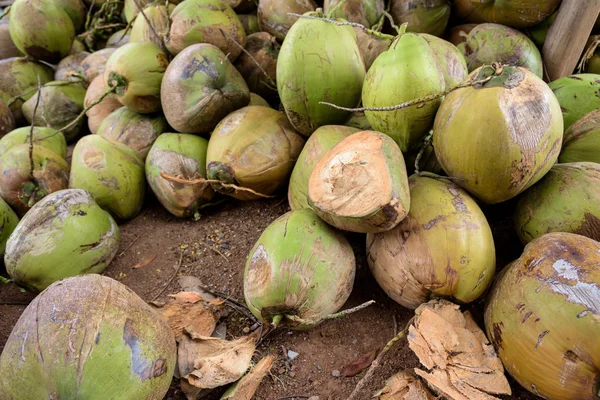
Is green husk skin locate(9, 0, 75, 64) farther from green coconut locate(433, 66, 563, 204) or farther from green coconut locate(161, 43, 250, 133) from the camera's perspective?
green coconut locate(433, 66, 563, 204)

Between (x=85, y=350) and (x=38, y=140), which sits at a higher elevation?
(x=85, y=350)

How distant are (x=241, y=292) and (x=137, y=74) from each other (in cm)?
144

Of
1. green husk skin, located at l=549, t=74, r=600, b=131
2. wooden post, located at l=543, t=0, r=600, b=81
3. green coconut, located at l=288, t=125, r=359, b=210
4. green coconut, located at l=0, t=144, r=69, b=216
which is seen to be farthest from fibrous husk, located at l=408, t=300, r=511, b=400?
green coconut, located at l=0, t=144, r=69, b=216

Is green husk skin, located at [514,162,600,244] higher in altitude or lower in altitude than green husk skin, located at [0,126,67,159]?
higher

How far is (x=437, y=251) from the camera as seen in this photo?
4.92ft

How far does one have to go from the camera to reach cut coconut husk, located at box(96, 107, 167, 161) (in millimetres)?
2682

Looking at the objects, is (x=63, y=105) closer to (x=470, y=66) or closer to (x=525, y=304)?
(x=470, y=66)

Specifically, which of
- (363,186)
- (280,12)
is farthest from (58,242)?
(280,12)

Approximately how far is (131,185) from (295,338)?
1285 mm

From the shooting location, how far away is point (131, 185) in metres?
2.44

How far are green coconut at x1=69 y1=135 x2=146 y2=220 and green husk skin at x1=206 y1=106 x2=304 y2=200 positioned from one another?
1.58ft

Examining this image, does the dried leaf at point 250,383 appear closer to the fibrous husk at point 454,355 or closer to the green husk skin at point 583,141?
the fibrous husk at point 454,355

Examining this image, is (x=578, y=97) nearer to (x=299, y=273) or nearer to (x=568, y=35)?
(x=568, y=35)

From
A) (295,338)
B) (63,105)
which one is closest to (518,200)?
(295,338)
